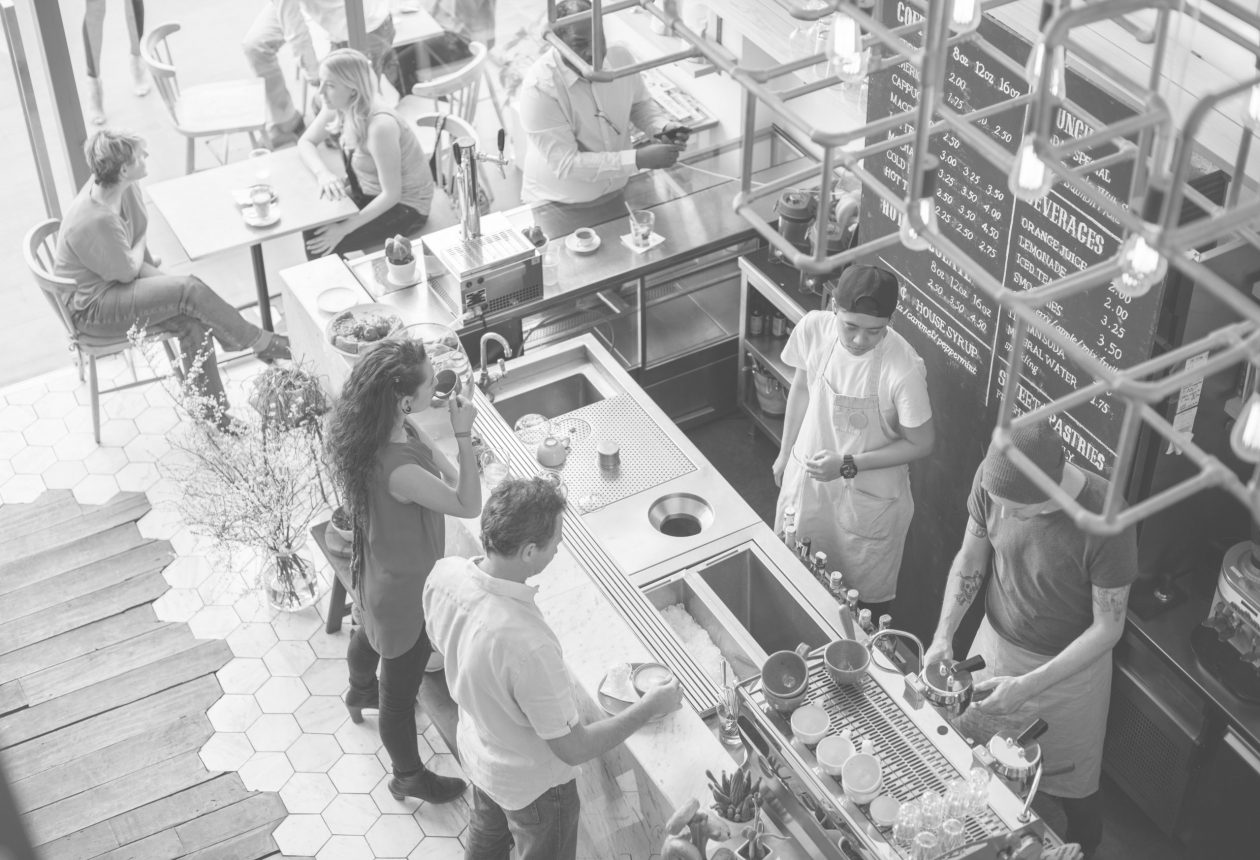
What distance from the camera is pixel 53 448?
6.70 metres

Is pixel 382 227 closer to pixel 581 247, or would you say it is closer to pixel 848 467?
pixel 581 247

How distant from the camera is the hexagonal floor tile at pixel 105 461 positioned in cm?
657

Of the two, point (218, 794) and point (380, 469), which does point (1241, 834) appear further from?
point (218, 794)

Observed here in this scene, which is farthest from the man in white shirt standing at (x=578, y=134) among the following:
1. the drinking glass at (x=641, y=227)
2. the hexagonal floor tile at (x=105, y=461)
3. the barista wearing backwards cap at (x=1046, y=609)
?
the barista wearing backwards cap at (x=1046, y=609)

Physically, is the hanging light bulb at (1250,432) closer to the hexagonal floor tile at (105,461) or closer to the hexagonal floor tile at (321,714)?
the hexagonal floor tile at (321,714)

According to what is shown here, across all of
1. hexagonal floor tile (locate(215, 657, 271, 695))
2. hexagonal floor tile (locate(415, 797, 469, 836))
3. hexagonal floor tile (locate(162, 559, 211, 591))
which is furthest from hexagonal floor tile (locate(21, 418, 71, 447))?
hexagonal floor tile (locate(415, 797, 469, 836))

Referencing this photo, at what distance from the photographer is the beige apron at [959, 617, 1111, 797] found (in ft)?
13.8

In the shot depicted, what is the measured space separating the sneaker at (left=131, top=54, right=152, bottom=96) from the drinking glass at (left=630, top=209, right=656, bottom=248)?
11.1ft

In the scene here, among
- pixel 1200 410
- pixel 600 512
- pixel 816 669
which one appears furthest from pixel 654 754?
pixel 1200 410

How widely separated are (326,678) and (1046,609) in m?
2.83

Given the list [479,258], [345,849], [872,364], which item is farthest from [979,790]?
[479,258]

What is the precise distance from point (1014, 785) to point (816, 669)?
0.58 meters

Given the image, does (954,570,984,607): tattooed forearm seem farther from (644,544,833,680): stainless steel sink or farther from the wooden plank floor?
the wooden plank floor

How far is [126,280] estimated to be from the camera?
6.49 m
